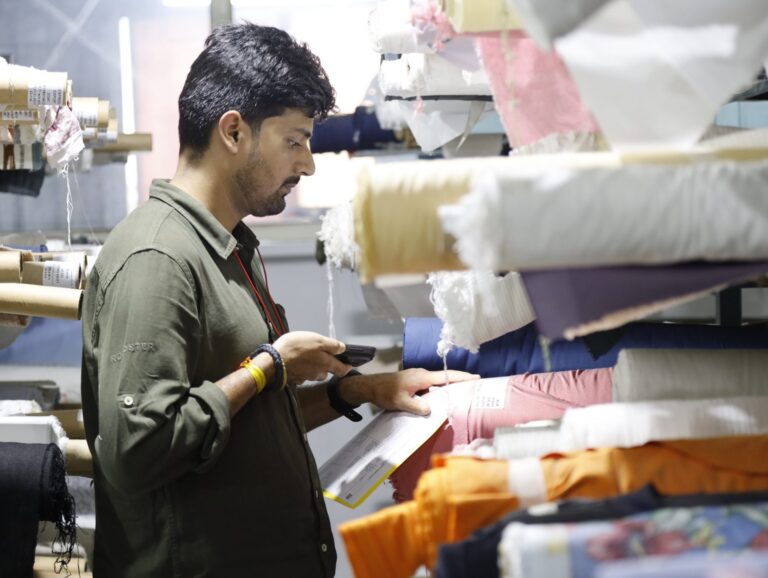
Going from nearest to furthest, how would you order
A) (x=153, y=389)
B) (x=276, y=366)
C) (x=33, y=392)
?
(x=153, y=389), (x=276, y=366), (x=33, y=392)

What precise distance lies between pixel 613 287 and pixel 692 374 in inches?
13.8

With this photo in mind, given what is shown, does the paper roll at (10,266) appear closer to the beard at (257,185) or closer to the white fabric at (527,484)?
the beard at (257,185)

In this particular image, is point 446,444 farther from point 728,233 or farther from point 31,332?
point 31,332

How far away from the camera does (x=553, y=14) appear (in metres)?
0.74

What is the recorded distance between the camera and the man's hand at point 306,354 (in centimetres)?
150

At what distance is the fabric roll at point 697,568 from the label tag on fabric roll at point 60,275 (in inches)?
58.5

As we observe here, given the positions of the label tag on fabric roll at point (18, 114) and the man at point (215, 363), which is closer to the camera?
the man at point (215, 363)

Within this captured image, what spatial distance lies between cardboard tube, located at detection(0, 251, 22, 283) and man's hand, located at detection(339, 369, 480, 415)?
2.32 feet

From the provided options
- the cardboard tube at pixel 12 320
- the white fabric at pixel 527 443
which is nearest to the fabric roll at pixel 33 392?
the cardboard tube at pixel 12 320

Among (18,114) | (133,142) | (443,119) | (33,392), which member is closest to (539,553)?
(443,119)

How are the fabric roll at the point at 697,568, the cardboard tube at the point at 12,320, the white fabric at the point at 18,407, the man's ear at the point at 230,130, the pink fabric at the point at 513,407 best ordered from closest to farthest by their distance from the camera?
the fabric roll at the point at 697,568
the pink fabric at the point at 513,407
the man's ear at the point at 230,130
the cardboard tube at the point at 12,320
the white fabric at the point at 18,407

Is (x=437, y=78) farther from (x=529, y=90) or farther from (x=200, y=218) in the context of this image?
(x=529, y=90)

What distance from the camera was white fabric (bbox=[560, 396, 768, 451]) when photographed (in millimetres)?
955

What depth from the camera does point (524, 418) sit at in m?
1.45
